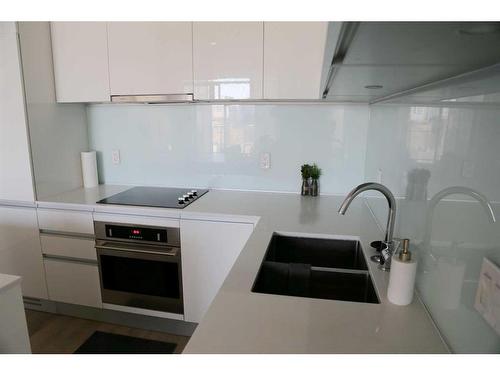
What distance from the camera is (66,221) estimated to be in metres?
2.12

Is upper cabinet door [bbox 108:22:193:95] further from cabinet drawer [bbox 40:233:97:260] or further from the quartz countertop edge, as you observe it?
the quartz countertop edge

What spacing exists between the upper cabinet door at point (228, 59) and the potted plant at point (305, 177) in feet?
2.02

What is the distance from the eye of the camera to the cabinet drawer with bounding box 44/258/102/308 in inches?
85.6

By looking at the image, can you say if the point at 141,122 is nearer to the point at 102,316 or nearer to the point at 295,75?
the point at 295,75

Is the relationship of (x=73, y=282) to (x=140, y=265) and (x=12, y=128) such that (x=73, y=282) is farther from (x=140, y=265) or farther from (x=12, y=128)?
(x=12, y=128)

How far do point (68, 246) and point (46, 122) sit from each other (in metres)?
0.85

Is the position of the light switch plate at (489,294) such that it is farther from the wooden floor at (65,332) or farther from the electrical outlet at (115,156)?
the electrical outlet at (115,156)

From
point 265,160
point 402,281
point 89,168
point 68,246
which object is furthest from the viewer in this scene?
point 89,168

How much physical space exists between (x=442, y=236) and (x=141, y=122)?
2242mm

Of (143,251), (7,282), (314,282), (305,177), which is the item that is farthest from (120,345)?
(305,177)

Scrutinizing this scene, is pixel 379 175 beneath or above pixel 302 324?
above

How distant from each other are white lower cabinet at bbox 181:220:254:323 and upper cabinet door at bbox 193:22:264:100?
0.82m

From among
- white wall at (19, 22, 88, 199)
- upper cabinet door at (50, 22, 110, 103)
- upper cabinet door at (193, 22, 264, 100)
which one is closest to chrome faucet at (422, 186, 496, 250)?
upper cabinet door at (193, 22, 264, 100)
